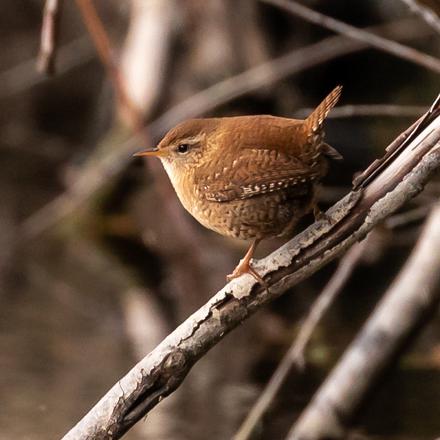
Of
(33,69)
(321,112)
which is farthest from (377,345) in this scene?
(33,69)

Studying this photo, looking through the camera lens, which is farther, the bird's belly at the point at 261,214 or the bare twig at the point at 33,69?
the bare twig at the point at 33,69

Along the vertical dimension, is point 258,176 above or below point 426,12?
below

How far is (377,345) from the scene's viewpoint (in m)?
4.72

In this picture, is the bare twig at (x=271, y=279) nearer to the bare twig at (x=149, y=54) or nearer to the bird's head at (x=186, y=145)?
the bird's head at (x=186, y=145)

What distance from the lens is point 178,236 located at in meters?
8.46

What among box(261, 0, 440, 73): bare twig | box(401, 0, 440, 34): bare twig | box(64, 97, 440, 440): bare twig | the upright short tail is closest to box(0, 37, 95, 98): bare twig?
box(261, 0, 440, 73): bare twig

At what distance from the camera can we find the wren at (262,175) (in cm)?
302

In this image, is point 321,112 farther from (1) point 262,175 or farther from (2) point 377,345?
(2) point 377,345

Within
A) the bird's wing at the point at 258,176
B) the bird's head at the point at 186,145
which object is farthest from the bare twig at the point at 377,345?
the bird's wing at the point at 258,176

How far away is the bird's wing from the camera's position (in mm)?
3014

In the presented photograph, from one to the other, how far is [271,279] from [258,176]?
15.6 inches

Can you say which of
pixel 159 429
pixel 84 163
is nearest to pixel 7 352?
pixel 159 429

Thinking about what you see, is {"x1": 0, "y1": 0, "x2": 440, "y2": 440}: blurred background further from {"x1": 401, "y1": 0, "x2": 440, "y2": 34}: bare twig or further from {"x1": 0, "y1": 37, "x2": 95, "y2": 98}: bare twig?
{"x1": 401, "y1": 0, "x2": 440, "y2": 34}: bare twig

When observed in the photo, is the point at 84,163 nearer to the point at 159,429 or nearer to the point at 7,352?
the point at 7,352
